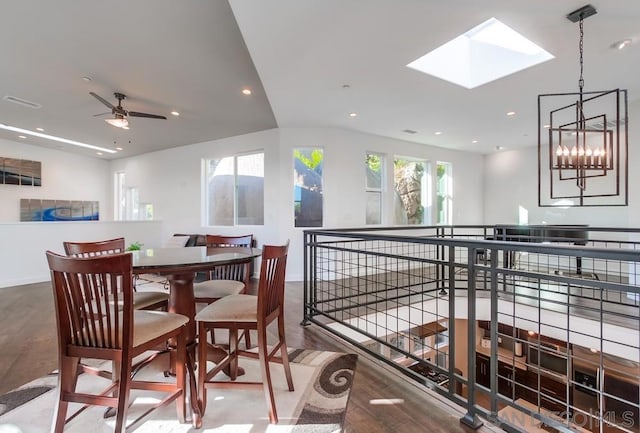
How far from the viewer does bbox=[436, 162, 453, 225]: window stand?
7.36 meters

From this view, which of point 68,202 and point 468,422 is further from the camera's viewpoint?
point 68,202

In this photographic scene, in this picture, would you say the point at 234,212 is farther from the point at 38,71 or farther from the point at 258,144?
the point at 38,71

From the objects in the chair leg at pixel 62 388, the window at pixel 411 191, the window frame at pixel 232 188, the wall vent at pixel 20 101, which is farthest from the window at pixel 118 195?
the chair leg at pixel 62 388

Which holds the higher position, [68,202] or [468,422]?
[68,202]

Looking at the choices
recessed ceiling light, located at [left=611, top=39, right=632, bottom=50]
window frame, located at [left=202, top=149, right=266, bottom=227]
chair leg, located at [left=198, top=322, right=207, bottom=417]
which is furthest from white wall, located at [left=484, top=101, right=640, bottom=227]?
chair leg, located at [left=198, top=322, right=207, bottom=417]

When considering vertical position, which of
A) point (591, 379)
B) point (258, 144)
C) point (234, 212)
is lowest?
point (591, 379)

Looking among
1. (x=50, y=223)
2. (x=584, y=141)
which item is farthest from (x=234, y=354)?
(x=50, y=223)

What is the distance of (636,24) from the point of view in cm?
250

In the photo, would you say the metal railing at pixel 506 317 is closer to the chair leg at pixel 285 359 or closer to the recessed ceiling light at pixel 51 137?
the chair leg at pixel 285 359

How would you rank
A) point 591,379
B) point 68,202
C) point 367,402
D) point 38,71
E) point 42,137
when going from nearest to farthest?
point 367,402 < point 38,71 < point 591,379 < point 42,137 < point 68,202

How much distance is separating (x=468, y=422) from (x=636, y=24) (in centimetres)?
326

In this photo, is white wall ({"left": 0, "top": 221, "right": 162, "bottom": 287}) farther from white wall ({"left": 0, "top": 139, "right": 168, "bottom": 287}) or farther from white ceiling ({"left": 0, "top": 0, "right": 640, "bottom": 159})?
white ceiling ({"left": 0, "top": 0, "right": 640, "bottom": 159})

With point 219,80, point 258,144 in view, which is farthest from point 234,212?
point 219,80

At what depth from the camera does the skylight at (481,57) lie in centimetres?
325
